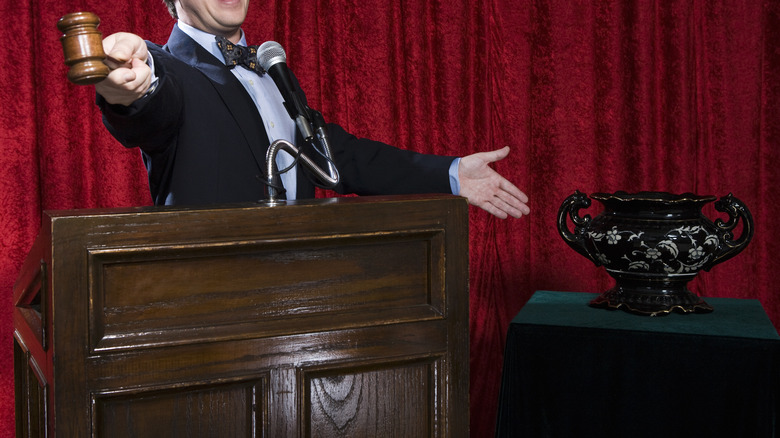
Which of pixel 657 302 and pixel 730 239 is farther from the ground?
pixel 730 239

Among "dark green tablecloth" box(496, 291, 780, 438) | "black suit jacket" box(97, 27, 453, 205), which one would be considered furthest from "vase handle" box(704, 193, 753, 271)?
"black suit jacket" box(97, 27, 453, 205)

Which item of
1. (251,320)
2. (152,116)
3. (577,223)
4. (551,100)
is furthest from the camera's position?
(551,100)

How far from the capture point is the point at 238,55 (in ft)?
5.38

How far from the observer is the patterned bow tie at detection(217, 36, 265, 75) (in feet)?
5.35

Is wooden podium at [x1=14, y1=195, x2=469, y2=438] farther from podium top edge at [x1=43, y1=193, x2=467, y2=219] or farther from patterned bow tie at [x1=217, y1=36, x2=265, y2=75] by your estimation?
patterned bow tie at [x1=217, y1=36, x2=265, y2=75]

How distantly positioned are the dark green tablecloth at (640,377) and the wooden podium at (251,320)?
408mm

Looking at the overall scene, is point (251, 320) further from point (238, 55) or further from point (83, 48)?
point (238, 55)

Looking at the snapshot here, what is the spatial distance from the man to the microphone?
0.11 meters

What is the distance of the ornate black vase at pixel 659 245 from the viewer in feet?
5.20

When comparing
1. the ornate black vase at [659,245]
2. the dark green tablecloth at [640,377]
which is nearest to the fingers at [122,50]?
the dark green tablecloth at [640,377]

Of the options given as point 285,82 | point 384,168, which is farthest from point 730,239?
point 285,82

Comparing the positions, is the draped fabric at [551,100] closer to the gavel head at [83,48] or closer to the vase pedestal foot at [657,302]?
the vase pedestal foot at [657,302]

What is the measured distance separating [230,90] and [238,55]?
0.12 metres

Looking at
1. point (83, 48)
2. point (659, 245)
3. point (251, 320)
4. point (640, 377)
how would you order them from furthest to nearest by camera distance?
point (659, 245), point (640, 377), point (251, 320), point (83, 48)
